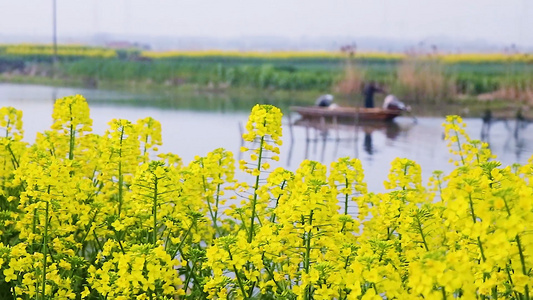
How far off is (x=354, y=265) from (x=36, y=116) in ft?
60.8

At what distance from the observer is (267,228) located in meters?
2.64

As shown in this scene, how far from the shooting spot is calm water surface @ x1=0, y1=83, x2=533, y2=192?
523 inches

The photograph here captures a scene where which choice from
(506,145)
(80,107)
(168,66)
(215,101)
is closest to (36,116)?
(215,101)

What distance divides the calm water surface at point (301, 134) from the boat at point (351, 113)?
0.29 m

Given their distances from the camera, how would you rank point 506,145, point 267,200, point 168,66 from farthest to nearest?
point 168,66 < point 506,145 < point 267,200

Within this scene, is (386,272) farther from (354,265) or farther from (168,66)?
(168,66)

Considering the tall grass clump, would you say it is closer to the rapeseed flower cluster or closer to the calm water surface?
the calm water surface

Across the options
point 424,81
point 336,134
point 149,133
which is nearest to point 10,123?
point 149,133

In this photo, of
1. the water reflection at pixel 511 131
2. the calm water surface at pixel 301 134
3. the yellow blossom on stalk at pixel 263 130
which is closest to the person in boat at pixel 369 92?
the calm water surface at pixel 301 134

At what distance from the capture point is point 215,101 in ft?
83.8

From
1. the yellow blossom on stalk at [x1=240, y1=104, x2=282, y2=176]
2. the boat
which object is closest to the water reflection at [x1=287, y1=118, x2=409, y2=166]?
the boat

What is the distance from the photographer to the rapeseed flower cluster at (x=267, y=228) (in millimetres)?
1989

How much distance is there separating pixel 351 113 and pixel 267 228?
49.6ft

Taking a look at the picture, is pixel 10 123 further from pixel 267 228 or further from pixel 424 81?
pixel 424 81
